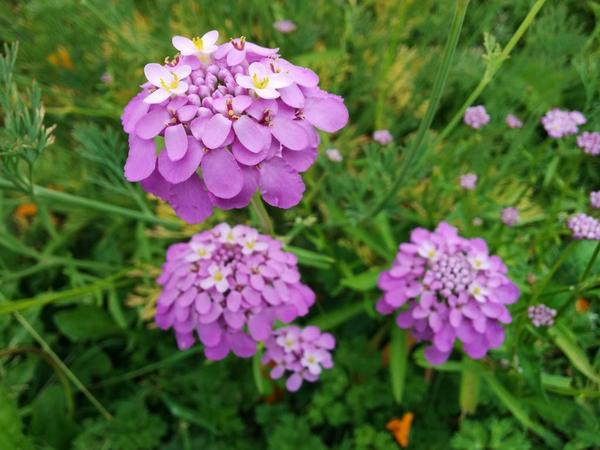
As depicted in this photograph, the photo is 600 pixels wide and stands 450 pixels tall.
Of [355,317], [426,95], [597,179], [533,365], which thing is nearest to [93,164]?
[355,317]

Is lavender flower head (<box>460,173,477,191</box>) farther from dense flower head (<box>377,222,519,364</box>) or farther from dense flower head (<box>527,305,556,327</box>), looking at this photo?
dense flower head (<box>527,305,556,327</box>)

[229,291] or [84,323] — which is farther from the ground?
[229,291]

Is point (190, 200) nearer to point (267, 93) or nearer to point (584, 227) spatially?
point (267, 93)

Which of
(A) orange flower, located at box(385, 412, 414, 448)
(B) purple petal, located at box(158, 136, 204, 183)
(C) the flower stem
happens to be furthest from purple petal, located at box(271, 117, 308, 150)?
(A) orange flower, located at box(385, 412, 414, 448)

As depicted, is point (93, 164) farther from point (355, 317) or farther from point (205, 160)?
point (205, 160)

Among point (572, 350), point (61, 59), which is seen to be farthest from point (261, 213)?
point (61, 59)
